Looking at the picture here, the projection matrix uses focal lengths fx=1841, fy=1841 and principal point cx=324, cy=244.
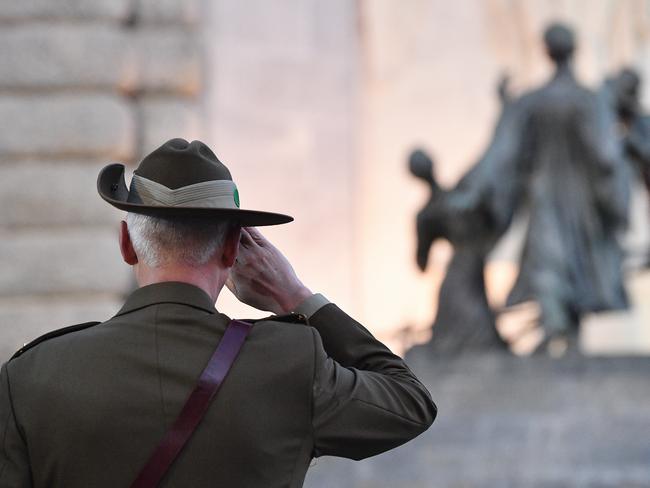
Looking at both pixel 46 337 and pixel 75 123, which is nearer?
pixel 46 337

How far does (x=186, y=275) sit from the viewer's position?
7.19 feet

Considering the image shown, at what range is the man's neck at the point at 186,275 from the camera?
7.18 feet

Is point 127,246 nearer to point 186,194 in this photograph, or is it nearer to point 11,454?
point 186,194

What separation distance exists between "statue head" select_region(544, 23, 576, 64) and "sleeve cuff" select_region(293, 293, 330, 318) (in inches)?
268

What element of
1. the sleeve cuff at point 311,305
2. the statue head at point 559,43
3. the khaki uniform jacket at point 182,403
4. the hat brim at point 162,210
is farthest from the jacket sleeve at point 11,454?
the statue head at point 559,43

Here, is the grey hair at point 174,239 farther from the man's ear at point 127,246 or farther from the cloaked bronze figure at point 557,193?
the cloaked bronze figure at point 557,193

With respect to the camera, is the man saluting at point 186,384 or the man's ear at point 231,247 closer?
the man saluting at point 186,384

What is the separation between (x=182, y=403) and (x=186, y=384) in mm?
27

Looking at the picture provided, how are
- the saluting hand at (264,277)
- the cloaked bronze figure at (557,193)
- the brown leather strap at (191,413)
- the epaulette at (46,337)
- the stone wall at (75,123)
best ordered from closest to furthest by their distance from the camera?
the brown leather strap at (191,413) → the epaulette at (46,337) → the saluting hand at (264,277) → the stone wall at (75,123) → the cloaked bronze figure at (557,193)

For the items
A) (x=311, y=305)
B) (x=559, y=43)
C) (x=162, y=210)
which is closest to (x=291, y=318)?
(x=311, y=305)

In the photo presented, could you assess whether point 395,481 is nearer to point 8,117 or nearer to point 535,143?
point 8,117

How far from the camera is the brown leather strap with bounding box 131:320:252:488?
6.77 feet

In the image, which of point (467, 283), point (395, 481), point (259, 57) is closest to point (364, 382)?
point (395, 481)

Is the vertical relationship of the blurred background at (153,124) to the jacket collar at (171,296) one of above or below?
below
